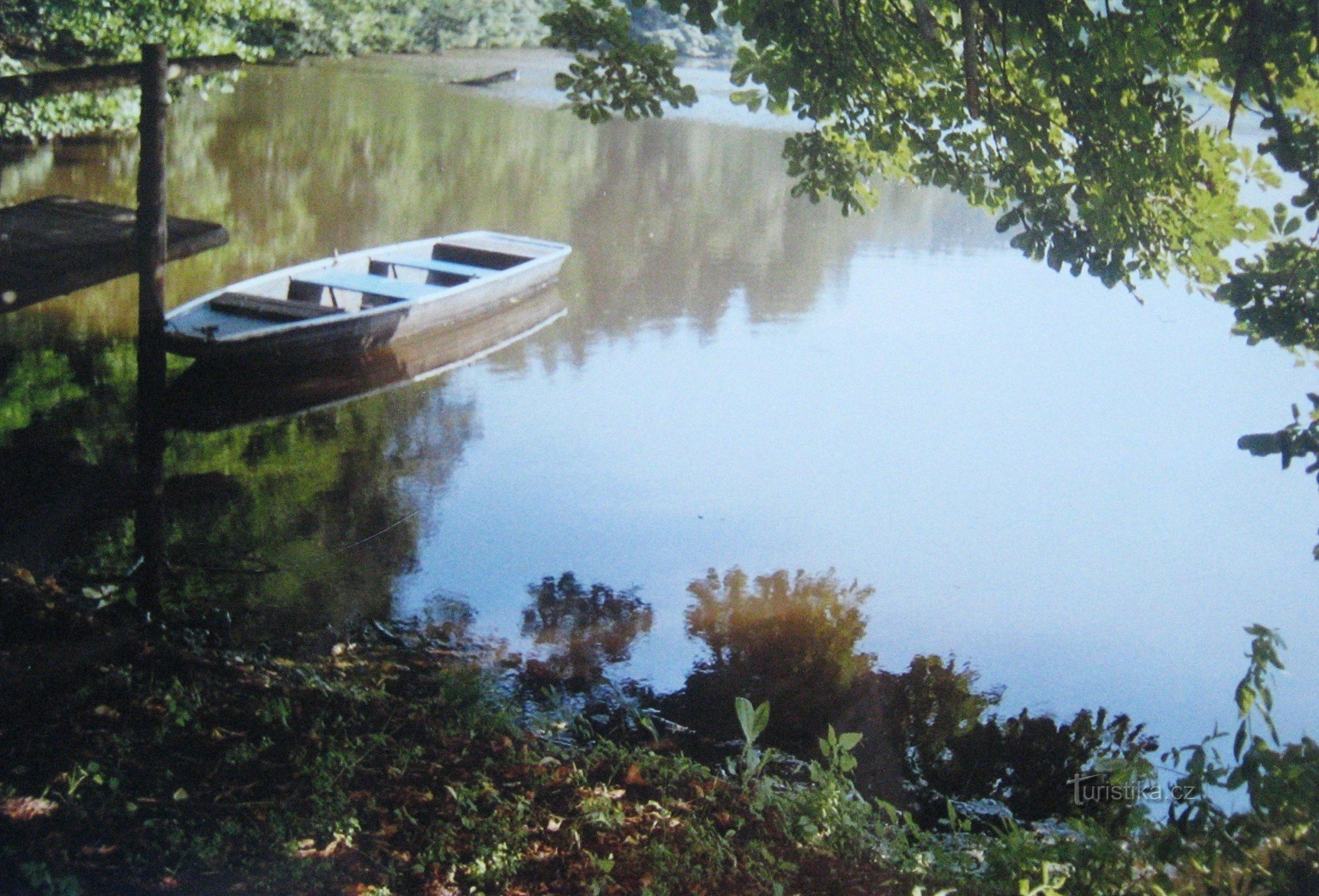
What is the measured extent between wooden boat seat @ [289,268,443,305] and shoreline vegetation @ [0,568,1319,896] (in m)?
5.36

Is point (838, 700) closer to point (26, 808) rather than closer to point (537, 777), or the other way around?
point (537, 777)

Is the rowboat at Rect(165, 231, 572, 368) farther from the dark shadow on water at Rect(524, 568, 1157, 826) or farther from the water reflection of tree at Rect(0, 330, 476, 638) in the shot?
the dark shadow on water at Rect(524, 568, 1157, 826)

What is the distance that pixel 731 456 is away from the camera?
30.9ft

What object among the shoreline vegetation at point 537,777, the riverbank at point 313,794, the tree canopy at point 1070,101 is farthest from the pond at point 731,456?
the tree canopy at point 1070,101

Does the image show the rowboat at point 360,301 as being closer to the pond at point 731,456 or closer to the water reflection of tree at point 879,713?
the pond at point 731,456

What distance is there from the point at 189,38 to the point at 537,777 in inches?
521

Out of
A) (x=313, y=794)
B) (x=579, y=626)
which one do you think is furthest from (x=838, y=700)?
(x=313, y=794)

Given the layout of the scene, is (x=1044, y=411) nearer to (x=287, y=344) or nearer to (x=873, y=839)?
(x=287, y=344)

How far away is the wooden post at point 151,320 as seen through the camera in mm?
4906

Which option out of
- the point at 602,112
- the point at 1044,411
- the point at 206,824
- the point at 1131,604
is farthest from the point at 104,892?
the point at 1044,411

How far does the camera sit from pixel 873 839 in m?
3.93

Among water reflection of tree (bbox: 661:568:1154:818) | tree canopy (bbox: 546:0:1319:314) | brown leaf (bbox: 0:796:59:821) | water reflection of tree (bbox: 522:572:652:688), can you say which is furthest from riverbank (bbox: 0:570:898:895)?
tree canopy (bbox: 546:0:1319:314)

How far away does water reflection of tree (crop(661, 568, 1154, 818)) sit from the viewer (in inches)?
218

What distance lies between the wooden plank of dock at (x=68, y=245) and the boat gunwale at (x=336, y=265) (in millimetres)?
3001
